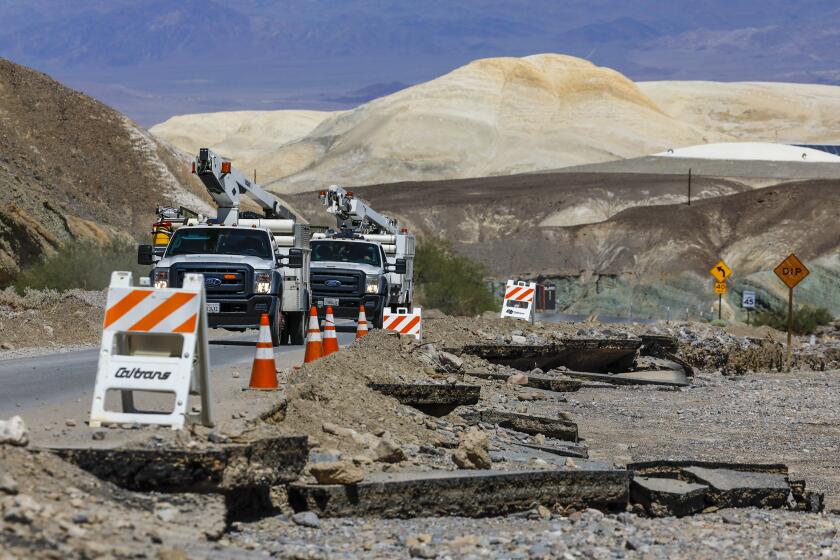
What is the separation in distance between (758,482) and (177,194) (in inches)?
2538

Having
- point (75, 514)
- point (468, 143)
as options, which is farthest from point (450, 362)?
point (468, 143)

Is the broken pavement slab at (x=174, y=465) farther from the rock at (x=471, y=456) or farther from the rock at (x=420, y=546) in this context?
the rock at (x=471, y=456)

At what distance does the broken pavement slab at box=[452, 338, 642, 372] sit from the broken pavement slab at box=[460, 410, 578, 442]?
8902 mm

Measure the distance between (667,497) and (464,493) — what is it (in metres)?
2.10

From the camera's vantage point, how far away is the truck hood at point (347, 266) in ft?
101

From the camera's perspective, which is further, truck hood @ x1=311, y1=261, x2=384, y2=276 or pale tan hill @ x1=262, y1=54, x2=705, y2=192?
pale tan hill @ x1=262, y1=54, x2=705, y2=192

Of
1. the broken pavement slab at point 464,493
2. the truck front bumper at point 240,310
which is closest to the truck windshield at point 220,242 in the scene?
the truck front bumper at point 240,310

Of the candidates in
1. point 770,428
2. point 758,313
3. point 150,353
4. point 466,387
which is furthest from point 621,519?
point 758,313

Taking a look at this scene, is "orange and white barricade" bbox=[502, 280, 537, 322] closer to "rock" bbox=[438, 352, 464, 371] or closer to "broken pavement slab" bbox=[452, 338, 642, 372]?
"broken pavement slab" bbox=[452, 338, 642, 372]

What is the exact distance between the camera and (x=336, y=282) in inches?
1211

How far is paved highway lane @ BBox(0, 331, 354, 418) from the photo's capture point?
47.0 feet

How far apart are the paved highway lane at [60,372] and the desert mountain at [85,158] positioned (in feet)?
114

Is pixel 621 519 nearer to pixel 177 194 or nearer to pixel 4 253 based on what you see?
pixel 4 253

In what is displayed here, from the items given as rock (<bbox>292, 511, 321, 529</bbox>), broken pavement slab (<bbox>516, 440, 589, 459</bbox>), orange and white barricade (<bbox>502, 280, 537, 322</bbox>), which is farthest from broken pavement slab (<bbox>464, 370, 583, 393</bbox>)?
rock (<bbox>292, 511, 321, 529</bbox>)
